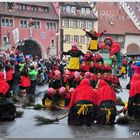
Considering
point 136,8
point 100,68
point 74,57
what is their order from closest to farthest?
1. point 74,57
2. point 100,68
3. point 136,8

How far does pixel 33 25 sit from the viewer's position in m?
65.1

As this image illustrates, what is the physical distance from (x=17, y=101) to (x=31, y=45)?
156ft

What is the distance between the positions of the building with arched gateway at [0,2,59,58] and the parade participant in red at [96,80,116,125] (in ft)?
158

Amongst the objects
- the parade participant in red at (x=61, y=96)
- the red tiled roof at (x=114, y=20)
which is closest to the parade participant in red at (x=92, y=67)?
the parade participant in red at (x=61, y=96)

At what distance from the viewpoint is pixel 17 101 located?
669 inches

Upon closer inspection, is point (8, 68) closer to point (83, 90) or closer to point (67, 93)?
point (67, 93)

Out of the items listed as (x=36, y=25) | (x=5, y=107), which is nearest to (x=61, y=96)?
(x=5, y=107)

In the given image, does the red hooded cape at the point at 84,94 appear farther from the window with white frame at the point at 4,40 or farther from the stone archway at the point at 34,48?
the stone archway at the point at 34,48

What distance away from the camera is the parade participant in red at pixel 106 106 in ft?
37.9

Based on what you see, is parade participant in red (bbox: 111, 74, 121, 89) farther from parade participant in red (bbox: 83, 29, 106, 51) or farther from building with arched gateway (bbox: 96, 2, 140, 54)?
building with arched gateway (bbox: 96, 2, 140, 54)

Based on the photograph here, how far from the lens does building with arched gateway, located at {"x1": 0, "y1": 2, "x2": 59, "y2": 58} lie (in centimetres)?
6153

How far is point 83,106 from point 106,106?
57 cm

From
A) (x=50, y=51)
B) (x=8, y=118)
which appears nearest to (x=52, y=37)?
(x=50, y=51)

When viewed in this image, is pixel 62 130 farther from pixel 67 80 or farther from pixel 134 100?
pixel 67 80
